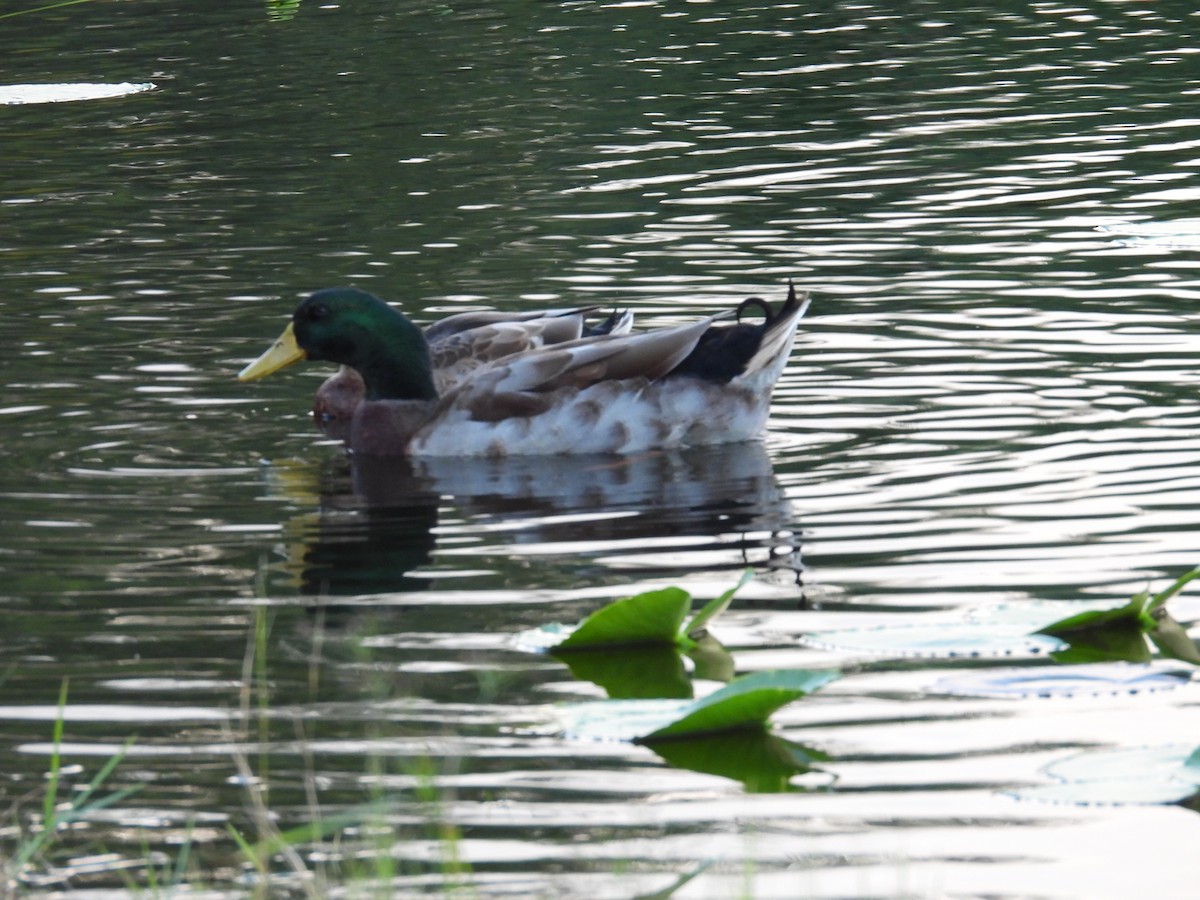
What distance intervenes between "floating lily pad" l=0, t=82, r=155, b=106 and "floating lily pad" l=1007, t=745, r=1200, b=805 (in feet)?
58.3

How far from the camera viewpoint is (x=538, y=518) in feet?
30.1

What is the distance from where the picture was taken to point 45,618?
25.5ft

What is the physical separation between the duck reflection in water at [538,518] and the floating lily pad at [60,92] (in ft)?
40.9

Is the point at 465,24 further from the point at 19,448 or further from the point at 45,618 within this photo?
the point at 45,618

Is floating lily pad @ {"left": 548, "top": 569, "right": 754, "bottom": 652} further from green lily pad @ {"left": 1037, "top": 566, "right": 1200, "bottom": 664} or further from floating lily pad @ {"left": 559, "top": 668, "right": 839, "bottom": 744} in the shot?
green lily pad @ {"left": 1037, "top": 566, "right": 1200, "bottom": 664}

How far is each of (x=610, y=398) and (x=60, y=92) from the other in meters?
13.5

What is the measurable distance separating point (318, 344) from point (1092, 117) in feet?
31.3

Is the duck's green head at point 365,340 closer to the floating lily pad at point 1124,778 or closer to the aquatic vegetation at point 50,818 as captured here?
the aquatic vegetation at point 50,818

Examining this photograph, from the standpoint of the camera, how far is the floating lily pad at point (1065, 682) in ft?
20.7

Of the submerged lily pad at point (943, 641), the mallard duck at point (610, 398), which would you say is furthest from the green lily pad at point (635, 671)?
the mallard duck at point (610, 398)

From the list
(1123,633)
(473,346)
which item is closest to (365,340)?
(473,346)

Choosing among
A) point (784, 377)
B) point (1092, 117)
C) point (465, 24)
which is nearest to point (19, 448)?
point (784, 377)

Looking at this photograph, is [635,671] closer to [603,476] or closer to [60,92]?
[603,476]

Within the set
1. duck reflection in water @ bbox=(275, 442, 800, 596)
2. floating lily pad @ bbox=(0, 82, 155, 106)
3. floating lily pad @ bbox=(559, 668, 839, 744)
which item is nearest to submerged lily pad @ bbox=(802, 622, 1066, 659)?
floating lily pad @ bbox=(559, 668, 839, 744)
